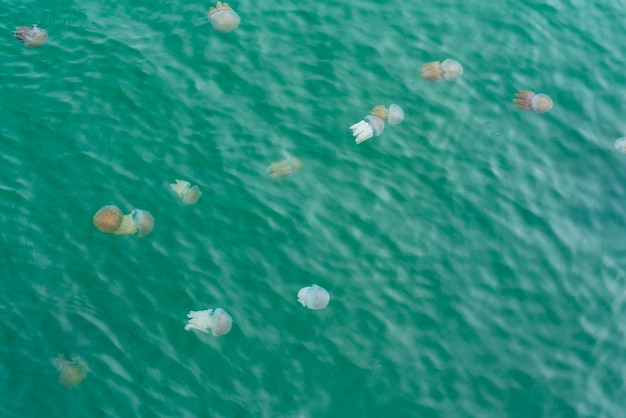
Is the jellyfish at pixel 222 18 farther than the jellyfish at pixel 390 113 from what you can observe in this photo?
Yes

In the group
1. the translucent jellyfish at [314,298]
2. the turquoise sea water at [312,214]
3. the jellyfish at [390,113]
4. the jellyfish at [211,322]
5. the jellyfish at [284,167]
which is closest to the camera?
the turquoise sea water at [312,214]

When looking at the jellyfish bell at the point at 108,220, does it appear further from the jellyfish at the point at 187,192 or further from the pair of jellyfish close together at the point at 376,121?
the pair of jellyfish close together at the point at 376,121

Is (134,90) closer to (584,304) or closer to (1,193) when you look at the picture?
(1,193)

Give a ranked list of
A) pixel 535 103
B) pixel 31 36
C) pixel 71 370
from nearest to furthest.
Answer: pixel 71 370, pixel 31 36, pixel 535 103

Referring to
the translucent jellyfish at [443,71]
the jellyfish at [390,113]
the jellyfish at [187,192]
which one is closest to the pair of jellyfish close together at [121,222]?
the jellyfish at [187,192]

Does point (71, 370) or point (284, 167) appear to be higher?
point (284, 167)

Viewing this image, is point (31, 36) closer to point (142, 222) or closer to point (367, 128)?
point (142, 222)

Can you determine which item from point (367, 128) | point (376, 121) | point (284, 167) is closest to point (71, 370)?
point (284, 167)
